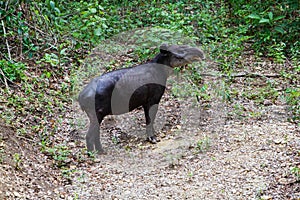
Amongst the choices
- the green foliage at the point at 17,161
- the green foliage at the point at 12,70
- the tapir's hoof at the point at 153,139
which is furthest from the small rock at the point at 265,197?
the green foliage at the point at 12,70

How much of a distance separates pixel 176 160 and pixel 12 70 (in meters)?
3.67

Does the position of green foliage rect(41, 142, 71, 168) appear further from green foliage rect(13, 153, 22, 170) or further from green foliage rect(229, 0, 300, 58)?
green foliage rect(229, 0, 300, 58)

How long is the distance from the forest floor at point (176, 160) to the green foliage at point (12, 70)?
1182mm

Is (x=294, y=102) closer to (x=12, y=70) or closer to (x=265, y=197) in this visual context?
(x=265, y=197)

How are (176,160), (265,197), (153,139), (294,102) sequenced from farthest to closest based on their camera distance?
(294,102)
(153,139)
(176,160)
(265,197)

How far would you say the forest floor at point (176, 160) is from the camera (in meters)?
5.86

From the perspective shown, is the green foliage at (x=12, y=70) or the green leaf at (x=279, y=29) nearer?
the green foliage at (x=12, y=70)

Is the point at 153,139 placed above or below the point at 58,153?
below

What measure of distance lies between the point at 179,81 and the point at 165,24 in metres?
2.11

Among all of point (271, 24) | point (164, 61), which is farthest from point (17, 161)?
point (271, 24)

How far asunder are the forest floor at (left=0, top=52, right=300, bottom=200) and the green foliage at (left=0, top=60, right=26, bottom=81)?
118cm

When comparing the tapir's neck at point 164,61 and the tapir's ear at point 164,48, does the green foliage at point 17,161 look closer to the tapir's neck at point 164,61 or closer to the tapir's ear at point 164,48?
the tapir's neck at point 164,61

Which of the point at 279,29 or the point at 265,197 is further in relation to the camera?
the point at 279,29

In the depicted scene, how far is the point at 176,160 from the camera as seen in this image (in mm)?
6836
